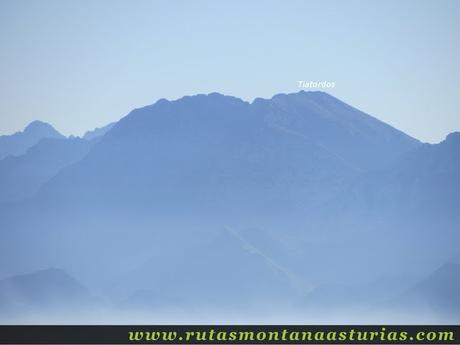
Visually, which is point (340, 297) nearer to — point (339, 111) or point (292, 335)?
point (292, 335)

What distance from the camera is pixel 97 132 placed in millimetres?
10383

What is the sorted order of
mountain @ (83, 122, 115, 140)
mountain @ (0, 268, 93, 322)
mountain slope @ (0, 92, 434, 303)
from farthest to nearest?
1. mountain @ (83, 122, 115, 140)
2. mountain slope @ (0, 92, 434, 303)
3. mountain @ (0, 268, 93, 322)

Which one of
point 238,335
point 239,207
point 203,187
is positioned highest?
point 203,187

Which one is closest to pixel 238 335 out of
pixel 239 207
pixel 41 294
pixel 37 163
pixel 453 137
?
pixel 239 207

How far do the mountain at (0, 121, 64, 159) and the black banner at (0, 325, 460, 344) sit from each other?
2315mm

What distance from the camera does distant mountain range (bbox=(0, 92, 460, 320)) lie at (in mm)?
9953

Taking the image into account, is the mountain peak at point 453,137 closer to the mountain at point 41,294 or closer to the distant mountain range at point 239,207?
the distant mountain range at point 239,207

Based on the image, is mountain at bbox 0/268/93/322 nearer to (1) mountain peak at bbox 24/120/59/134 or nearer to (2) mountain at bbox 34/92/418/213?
(2) mountain at bbox 34/92/418/213

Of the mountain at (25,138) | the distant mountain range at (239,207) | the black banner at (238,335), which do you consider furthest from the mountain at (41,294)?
the mountain at (25,138)

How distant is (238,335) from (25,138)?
374 cm

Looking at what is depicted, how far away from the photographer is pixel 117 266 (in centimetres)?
1007

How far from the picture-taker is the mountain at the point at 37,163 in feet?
33.8

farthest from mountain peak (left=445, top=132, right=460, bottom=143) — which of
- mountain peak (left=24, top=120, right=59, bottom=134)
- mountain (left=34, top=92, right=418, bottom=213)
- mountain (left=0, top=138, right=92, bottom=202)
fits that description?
mountain peak (left=24, top=120, right=59, bottom=134)

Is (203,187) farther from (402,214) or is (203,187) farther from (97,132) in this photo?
(402,214)
